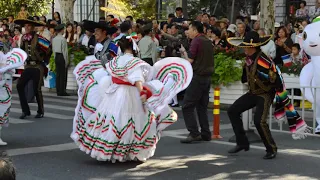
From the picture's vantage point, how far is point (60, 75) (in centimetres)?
1728

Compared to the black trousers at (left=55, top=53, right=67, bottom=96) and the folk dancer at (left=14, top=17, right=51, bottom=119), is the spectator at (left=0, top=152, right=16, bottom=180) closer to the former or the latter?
the folk dancer at (left=14, top=17, right=51, bottom=119)

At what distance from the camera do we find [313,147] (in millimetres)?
9070

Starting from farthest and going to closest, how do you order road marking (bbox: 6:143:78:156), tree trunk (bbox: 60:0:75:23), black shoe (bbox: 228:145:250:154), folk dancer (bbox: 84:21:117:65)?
tree trunk (bbox: 60:0:75:23), road marking (bbox: 6:143:78:156), black shoe (bbox: 228:145:250:154), folk dancer (bbox: 84:21:117:65)

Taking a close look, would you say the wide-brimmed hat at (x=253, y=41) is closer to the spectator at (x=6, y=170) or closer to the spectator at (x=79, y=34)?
the spectator at (x=6, y=170)

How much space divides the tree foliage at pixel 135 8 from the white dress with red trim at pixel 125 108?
25002mm

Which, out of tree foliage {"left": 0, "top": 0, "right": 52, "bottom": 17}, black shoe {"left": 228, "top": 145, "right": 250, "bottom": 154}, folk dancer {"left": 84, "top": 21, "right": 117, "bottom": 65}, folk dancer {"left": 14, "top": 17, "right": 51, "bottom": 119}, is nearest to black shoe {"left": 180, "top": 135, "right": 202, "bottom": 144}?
black shoe {"left": 228, "top": 145, "right": 250, "bottom": 154}

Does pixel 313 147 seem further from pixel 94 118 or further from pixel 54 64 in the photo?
pixel 54 64

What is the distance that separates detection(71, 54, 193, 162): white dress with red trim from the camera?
24.1 ft

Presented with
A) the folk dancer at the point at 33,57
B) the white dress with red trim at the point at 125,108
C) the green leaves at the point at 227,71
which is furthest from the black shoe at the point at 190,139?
the green leaves at the point at 227,71

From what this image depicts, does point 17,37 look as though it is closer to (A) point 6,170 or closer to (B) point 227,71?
(B) point 227,71

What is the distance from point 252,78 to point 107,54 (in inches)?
74.3

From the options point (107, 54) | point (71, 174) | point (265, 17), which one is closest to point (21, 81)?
point (107, 54)

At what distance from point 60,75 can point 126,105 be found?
1021 centimetres

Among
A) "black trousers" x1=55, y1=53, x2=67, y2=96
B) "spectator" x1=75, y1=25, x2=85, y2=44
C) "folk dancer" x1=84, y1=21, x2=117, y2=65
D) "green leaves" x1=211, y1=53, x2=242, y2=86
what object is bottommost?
"black trousers" x1=55, y1=53, x2=67, y2=96
